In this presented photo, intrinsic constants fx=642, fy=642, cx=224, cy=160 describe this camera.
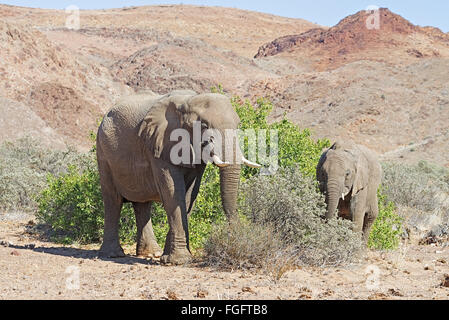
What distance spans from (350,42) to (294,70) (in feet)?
27.7

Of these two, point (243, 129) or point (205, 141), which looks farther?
point (243, 129)

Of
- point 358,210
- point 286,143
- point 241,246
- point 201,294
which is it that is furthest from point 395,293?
point 286,143

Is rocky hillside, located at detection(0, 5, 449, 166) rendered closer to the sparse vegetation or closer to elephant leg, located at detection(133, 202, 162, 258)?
the sparse vegetation

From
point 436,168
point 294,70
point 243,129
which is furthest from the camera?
point 294,70

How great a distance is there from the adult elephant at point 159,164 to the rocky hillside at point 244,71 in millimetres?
20599

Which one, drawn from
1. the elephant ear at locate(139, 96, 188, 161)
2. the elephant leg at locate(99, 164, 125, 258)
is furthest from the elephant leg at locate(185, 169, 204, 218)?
the elephant leg at locate(99, 164, 125, 258)

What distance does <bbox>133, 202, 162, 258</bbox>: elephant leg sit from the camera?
32.9 feet

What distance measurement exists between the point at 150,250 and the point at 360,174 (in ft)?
12.1

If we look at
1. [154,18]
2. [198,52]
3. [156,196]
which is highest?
[154,18]

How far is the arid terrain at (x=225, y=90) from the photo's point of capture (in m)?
7.55
